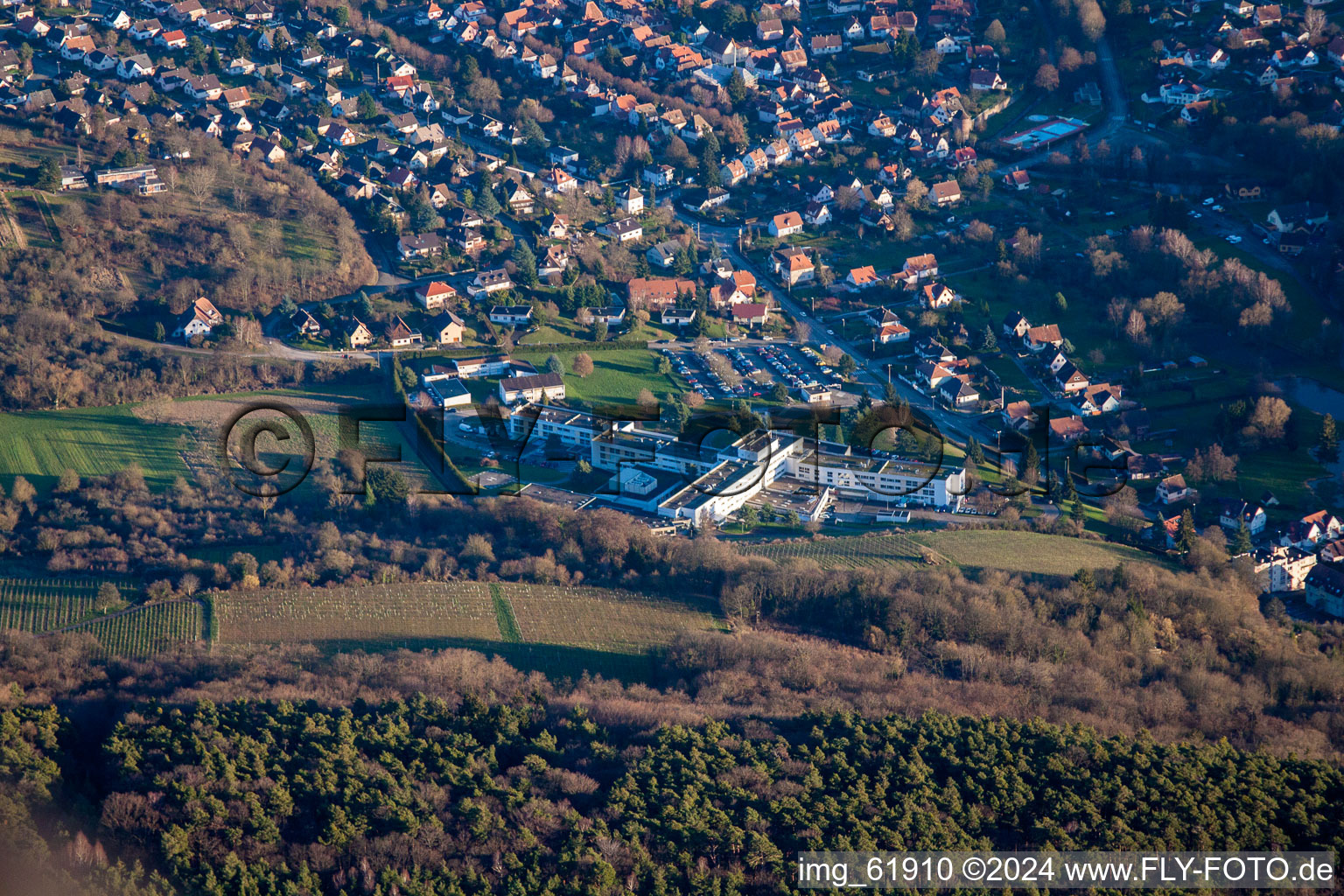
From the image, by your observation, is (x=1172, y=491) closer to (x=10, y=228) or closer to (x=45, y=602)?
(x=45, y=602)

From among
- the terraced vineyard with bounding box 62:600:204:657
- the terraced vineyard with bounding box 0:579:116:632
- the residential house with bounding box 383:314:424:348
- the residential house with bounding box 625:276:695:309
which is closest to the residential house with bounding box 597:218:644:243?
the residential house with bounding box 625:276:695:309

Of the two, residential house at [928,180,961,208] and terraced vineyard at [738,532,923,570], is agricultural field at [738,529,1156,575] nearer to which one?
terraced vineyard at [738,532,923,570]

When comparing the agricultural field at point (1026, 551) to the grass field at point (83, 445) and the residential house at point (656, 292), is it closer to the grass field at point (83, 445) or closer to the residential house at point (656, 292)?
the residential house at point (656, 292)

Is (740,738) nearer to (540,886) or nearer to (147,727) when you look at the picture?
(540,886)

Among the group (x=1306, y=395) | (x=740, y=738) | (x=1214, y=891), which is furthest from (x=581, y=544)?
(x=1306, y=395)

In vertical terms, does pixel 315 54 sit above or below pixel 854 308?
above

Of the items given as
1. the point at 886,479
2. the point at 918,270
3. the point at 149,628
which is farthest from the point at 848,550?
the point at 918,270
